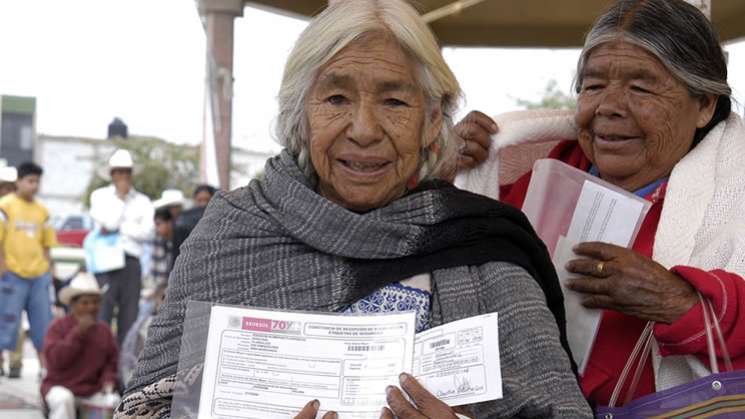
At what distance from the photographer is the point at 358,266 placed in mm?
2201

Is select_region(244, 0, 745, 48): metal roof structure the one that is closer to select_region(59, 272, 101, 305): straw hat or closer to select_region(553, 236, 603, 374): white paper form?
select_region(59, 272, 101, 305): straw hat

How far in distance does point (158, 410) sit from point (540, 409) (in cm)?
79

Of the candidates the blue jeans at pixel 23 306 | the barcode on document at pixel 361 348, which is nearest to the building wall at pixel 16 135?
the blue jeans at pixel 23 306

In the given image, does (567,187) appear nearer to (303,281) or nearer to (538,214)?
(538,214)

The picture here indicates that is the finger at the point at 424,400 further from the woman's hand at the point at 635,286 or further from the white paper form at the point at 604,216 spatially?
the white paper form at the point at 604,216

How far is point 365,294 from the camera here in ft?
7.14

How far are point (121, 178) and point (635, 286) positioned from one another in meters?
9.01

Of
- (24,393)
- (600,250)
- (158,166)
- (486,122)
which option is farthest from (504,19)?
Answer: (158,166)

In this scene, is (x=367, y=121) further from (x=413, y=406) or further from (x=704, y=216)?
(x=704, y=216)

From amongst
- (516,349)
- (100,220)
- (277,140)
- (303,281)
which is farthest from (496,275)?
(100,220)

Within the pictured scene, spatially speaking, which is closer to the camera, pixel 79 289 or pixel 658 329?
pixel 658 329

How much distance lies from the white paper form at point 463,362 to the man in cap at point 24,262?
880cm

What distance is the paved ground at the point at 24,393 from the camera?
853cm

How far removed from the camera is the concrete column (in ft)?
32.4
